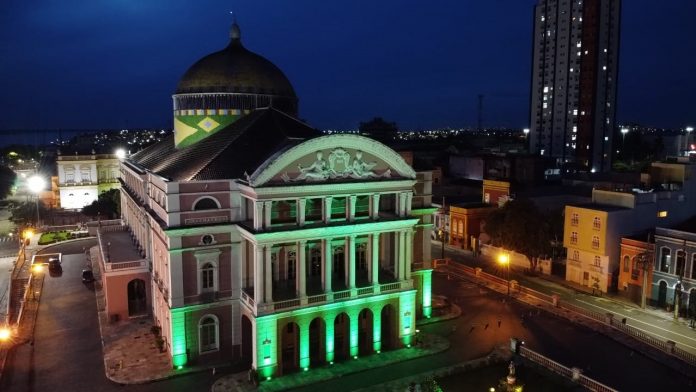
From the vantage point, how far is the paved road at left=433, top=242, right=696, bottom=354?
36.3m

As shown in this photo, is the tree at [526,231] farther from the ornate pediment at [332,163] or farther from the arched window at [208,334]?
the arched window at [208,334]

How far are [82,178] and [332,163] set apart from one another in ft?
211

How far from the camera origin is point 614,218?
1775 inches

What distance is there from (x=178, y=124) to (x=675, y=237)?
3782cm

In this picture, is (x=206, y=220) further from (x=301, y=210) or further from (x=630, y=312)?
(x=630, y=312)

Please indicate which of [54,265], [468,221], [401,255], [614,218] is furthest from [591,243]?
[54,265]

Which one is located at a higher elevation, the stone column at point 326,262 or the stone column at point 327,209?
the stone column at point 327,209

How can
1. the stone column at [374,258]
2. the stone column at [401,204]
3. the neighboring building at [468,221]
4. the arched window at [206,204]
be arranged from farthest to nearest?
the neighboring building at [468,221]
the stone column at [401,204]
the stone column at [374,258]
the arched window at [206,204]

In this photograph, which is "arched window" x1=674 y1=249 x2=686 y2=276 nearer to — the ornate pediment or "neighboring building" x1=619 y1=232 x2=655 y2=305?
"neighboring building" x1=619 y1=232 x2=655 y2=305

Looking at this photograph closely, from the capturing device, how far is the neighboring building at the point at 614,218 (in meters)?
45.2

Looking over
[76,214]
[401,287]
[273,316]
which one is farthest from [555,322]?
[76,214]

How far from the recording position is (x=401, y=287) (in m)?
34.3

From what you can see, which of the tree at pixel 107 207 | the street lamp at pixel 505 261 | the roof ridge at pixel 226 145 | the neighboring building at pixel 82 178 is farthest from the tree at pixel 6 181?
the street lamp at pixel 505 261

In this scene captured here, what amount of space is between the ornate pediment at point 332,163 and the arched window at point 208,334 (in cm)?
889
